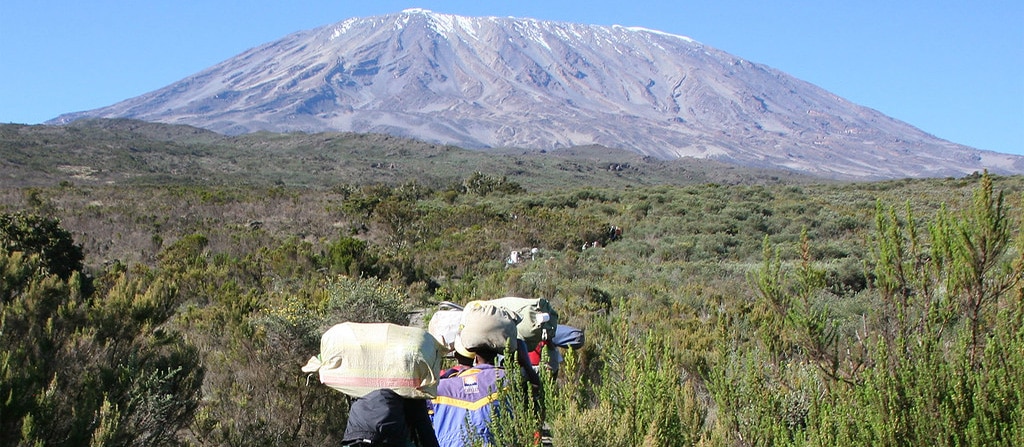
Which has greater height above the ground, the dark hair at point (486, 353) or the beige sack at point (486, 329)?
the beige sack at point (486, 329)

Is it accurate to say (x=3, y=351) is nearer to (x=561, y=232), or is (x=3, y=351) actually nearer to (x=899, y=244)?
(x=899, y=244)

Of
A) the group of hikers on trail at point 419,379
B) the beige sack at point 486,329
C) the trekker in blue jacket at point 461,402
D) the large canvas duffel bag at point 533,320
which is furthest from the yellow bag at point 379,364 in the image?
the large canvas duffel bag at point 533,320

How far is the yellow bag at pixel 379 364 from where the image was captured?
2.62 m

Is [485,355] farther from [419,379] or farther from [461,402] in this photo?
[419,379]

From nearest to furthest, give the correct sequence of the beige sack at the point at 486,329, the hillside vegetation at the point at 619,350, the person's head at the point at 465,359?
the hillside vegetation at the point at 619,350
the beige sack at the point at 486,329
the person's head at the point at 465,359

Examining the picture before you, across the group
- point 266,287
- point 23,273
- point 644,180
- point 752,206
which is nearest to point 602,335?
point 23,273

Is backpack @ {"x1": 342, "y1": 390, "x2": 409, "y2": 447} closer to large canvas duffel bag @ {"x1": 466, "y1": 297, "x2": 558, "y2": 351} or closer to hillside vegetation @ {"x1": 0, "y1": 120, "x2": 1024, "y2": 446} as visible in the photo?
hillside vegetation @ {"x1": 0, "y1": 120, "x2": 1024, "y2": 446}

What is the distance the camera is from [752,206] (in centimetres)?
2069

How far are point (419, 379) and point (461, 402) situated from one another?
0.33 meters

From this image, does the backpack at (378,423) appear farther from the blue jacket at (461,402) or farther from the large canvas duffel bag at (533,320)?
the large canvas duffel bag at (533,320)

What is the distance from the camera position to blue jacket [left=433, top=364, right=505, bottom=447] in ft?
9.41

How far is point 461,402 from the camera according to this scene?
2908 millimetres

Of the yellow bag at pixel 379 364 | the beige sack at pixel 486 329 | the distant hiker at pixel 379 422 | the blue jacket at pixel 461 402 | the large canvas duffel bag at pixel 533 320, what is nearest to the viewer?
the distant hiker at pixel 379 422

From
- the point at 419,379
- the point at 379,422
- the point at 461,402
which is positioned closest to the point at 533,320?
the point at 461,402
